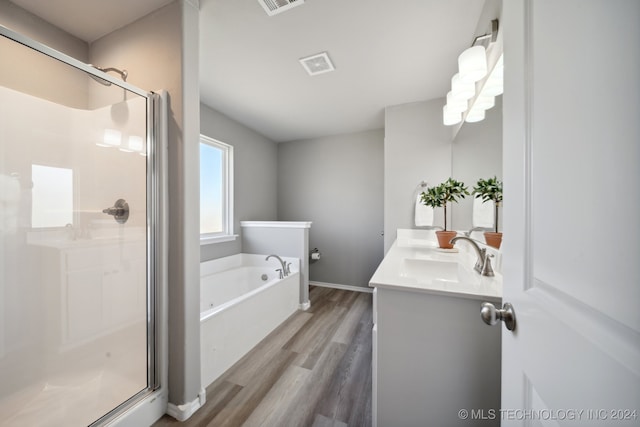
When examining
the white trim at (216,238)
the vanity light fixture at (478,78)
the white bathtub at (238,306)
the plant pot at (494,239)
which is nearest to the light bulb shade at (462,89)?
the vanity light fixture at (478,78)

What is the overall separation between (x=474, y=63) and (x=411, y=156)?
54.4 inches

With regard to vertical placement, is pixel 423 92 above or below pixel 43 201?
above

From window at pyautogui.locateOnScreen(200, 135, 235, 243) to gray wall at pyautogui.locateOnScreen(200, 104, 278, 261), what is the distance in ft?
→ 0.24

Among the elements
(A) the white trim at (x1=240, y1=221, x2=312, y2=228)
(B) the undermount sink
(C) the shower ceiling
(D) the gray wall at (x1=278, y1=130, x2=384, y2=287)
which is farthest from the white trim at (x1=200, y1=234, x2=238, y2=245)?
(B) the undermount sink

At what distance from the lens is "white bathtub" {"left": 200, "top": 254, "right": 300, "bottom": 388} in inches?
59.5

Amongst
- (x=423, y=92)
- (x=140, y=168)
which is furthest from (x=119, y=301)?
(x=423, y=92)

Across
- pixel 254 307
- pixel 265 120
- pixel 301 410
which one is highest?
pixel 265 120

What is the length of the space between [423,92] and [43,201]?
3.06m

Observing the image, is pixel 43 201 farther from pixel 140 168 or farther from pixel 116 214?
pixel 140 168

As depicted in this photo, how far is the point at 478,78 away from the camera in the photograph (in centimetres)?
122

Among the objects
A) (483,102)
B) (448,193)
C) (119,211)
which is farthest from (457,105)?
(119,211)

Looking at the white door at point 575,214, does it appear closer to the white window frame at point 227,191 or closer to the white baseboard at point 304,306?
the white baseboard at point 304,306

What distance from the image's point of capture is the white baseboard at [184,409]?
48.4 inches

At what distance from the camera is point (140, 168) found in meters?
1.29
